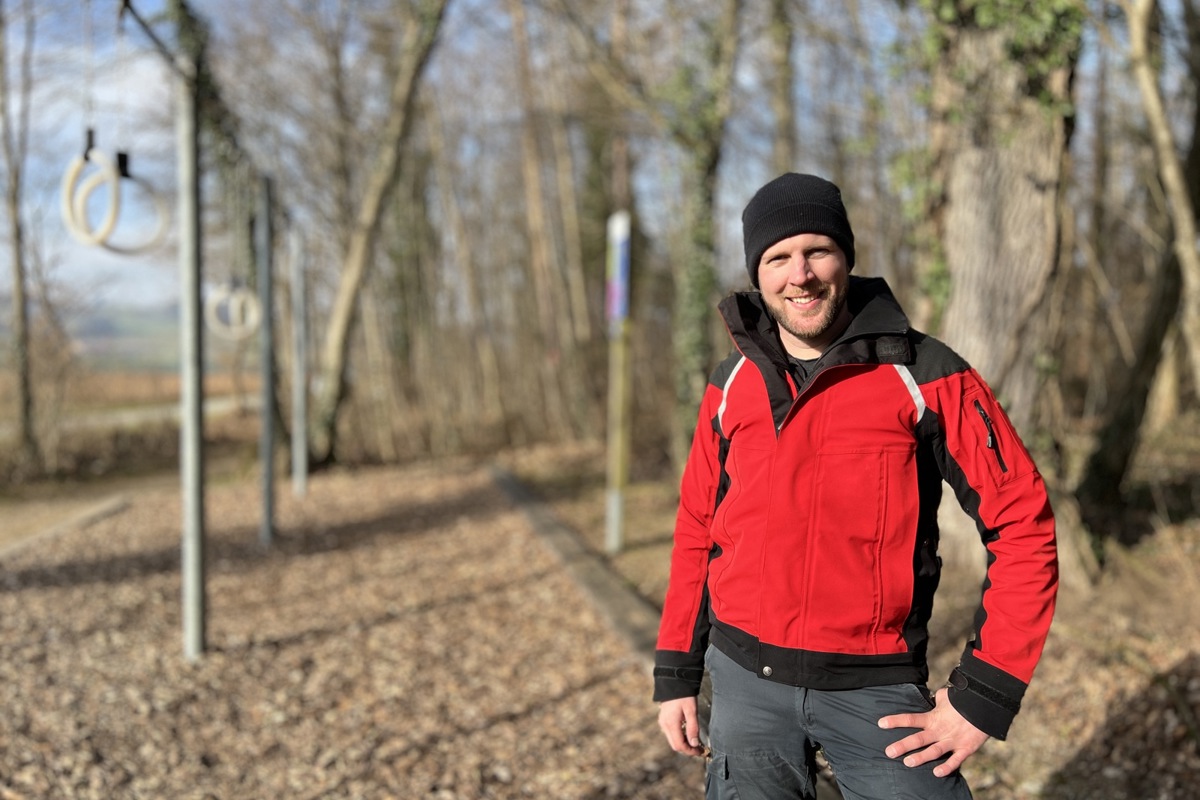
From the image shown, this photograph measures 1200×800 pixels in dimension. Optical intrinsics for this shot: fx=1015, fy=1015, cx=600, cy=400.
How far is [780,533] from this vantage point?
6.29 ft

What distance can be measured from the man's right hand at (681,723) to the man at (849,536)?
0.11m

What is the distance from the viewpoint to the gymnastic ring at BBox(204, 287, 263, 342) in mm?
8273

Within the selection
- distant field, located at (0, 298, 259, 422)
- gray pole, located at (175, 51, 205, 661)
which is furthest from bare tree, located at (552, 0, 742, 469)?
distant field, located at (0, 298, 259, 422)

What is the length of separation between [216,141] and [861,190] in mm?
7801

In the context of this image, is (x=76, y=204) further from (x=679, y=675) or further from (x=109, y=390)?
(x=109, y=390)

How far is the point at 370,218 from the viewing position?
13.0 metres

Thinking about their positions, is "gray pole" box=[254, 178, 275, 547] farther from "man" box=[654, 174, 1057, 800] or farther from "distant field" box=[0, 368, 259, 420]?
"man" box=[654, 174, 1057, 800]

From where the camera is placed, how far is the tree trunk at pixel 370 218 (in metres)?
12.5

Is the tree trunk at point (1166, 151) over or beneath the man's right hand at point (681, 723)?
over

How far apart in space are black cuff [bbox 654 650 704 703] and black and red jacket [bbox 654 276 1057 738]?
174 mm

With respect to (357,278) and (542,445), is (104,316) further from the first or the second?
(542,445)

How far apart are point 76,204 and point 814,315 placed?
3.98 meters

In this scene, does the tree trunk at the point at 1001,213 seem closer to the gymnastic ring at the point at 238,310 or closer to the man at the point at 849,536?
the man at the point at 849,536

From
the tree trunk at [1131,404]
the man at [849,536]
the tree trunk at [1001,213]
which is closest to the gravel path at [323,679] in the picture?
the man at [849,536]
